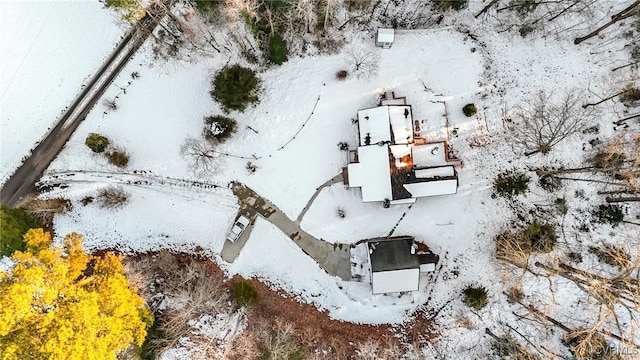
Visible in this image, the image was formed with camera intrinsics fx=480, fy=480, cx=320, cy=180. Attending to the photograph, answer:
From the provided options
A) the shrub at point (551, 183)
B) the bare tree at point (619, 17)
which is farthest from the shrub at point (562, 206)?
the bare tree at point (619, 17)

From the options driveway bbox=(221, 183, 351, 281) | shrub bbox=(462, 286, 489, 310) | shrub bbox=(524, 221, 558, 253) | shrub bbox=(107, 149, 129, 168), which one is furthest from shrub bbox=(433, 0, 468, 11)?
shrub bbox=(107, 149, 129, 168)

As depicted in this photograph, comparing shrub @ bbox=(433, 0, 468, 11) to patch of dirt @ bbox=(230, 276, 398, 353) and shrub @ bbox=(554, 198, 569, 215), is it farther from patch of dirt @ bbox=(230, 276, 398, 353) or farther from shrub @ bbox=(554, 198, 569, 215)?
patch of dirt @ bbox=(230, 276, 398, 353)

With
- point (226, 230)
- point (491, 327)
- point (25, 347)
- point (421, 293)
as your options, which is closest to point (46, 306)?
point (25, 347)

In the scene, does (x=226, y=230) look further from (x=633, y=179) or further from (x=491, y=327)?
(x=633, y=179)

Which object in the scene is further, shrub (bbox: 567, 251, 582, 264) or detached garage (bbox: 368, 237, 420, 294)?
shrub (bbox: 567, 251, 582, 264)

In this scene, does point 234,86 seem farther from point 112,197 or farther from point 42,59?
point 42,59

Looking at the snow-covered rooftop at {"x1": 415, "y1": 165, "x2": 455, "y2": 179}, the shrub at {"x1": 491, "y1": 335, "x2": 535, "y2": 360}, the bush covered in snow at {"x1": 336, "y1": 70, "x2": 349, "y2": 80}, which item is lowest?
the shrub at {"x1": 491, "y1": 335, "x2": 535, "y2": 360}
